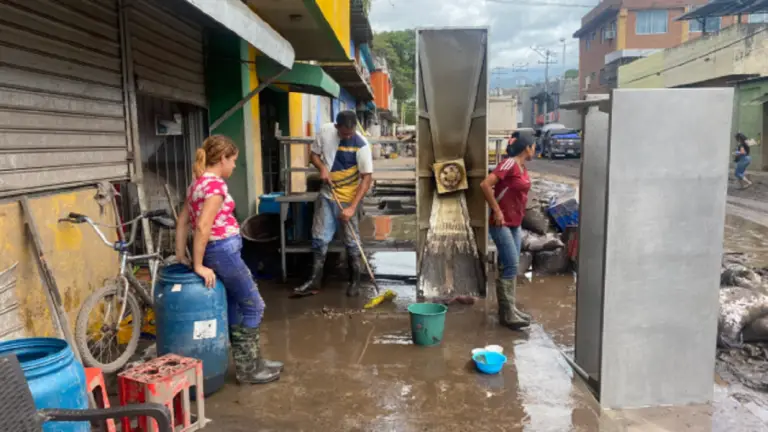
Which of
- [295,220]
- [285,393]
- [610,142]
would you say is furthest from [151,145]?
[610,142]

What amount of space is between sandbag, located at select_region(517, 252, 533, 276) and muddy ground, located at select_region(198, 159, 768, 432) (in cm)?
154

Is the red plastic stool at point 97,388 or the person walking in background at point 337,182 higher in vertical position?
the person walking in background at point 337,182

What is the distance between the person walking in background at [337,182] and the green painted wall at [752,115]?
1895cm

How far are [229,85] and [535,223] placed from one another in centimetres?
445

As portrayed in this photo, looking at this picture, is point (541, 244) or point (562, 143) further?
point (562, 143)

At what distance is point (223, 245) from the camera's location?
11.8ft

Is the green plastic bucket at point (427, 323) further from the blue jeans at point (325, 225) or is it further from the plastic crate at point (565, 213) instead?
the plastic crate at point (565, 213)

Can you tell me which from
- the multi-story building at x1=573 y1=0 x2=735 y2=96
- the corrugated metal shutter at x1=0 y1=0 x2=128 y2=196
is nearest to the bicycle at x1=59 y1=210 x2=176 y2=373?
the corrugated metal shutter at x1=0 y1=0 x2=128 y2=196

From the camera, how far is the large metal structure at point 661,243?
11.2 feet

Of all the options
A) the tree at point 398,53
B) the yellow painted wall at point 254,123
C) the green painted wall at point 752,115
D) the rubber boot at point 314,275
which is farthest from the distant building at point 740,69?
the tree at point 398,53

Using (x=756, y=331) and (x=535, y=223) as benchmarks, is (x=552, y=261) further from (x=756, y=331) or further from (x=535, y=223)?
(x=756, y=331)

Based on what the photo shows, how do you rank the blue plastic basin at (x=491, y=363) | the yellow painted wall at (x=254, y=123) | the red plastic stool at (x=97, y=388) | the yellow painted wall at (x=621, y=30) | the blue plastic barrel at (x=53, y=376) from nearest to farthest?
the blue plastic barrel at (x=53, y=376) < the red plastic stool at (x=97, y=388) < the blue plastic basin at (x=491, y=363) < the yellow painted wall at (x=254, y=123) < the yellow painted wall at (x=621, y=30)

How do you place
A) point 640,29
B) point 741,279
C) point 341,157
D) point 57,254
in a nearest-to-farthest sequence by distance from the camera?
1. point 57,254
2. point 741,279
3. point 341,157
4. point 640,29

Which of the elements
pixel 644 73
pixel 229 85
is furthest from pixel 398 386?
pixel 644 73
